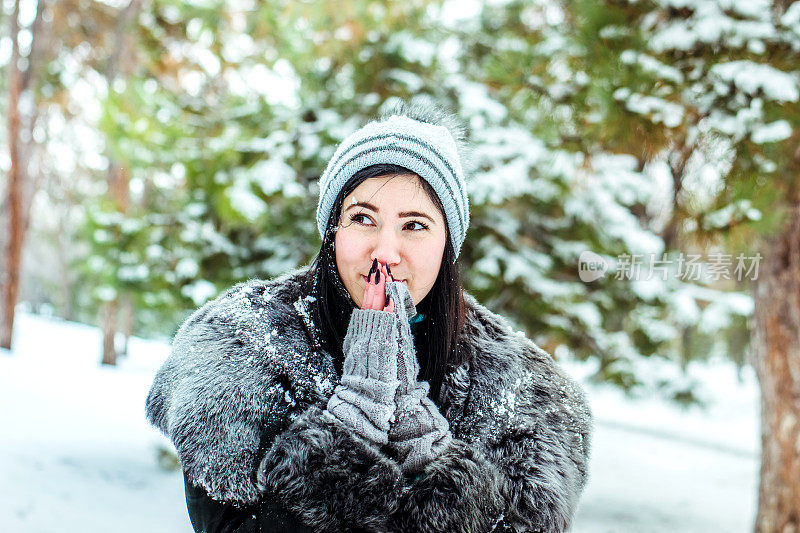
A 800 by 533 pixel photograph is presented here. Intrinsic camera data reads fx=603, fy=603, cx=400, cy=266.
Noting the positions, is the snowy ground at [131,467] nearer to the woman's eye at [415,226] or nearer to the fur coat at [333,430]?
the fur coat at [333,430]

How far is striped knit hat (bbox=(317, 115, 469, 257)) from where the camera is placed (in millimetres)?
1407

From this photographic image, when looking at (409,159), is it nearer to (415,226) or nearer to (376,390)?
(415,226)

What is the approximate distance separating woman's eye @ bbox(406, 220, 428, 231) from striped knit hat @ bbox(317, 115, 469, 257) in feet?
0.29

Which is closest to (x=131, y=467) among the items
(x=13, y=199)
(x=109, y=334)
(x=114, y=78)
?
(x=13, y=199)

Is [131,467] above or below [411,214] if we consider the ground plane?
below

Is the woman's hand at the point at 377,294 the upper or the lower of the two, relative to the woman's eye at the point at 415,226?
lower

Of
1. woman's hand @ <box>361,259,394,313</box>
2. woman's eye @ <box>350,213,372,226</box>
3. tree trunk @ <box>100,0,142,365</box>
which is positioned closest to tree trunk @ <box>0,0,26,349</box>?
tree trunk @ <box>100,0,142,365</box>

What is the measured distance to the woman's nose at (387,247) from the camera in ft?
4.43

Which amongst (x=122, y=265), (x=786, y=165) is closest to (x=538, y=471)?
(x=786, y=165)

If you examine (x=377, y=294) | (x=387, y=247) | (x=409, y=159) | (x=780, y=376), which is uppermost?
(x=409, y=159)

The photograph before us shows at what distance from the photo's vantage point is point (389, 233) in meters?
1.37

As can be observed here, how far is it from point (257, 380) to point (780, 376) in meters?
3.67

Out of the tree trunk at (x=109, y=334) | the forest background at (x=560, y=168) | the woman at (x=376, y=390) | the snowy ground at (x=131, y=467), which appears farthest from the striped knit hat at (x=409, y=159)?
the tree trunk at (x=109, y=334)

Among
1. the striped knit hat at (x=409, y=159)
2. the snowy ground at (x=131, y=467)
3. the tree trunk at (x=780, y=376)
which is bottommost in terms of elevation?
the snowy ground at (x=131, y=467)
